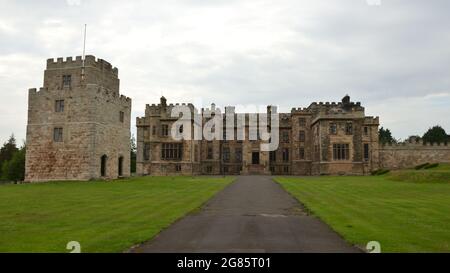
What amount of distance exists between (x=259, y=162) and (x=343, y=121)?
15.7 m

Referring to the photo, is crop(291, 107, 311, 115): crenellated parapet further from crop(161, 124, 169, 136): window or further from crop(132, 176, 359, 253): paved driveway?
crop(132, 176, 359, 253): paved driveway

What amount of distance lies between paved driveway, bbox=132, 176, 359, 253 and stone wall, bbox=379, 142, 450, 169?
52730 mm

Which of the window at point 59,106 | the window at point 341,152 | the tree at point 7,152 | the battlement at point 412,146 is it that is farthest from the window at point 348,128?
the tree at point 7,152

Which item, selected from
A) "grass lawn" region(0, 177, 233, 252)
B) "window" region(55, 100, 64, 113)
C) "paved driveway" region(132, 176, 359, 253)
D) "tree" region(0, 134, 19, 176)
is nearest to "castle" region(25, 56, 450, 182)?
"window" region(55, 100, 64, 113)

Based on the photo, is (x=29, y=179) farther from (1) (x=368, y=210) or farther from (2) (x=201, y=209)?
(1) (x=368, y=210)

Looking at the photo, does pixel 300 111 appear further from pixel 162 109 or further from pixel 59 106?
pixel 59 106

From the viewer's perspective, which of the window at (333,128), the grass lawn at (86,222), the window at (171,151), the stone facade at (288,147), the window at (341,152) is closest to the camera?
the grass lawn at (86,222)

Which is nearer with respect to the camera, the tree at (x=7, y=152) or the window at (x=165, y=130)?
the window at (x=165, y=130)

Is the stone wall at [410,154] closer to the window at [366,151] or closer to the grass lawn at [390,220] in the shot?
the window at [366,151]

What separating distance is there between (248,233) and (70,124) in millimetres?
32797

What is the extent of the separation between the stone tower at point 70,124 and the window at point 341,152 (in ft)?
96.9

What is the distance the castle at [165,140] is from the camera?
4019 cm

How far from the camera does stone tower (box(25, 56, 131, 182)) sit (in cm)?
3972

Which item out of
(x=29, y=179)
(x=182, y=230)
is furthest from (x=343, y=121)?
(x=182, y=230)
